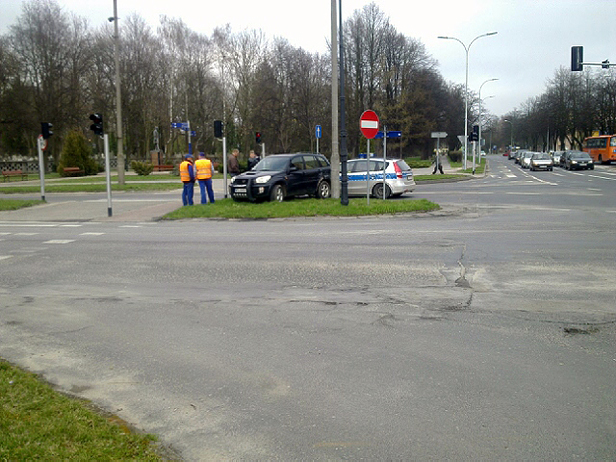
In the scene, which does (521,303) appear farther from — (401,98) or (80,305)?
(401,98)

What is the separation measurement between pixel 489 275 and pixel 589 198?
15.6 meters

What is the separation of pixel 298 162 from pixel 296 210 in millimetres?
3487

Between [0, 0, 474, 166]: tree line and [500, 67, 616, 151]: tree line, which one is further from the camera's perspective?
[500, 67, 616, 151]: tree line

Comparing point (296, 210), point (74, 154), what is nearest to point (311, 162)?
point (296, 210)

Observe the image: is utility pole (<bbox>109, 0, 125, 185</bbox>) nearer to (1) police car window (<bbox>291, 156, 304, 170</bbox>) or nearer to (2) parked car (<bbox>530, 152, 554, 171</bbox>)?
(1) police car window (<bbox>291, 156, 304, 170</bbox>)

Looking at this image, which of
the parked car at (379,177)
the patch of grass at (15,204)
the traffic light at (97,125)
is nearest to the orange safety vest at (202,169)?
the traffic light at (97,125)

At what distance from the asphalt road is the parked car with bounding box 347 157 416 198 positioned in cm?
993

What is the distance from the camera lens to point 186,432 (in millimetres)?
3875

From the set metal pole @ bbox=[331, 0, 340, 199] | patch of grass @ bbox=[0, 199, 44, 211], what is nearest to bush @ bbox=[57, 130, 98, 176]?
patch of grass @ bbox=[0, 199, 44, 211]

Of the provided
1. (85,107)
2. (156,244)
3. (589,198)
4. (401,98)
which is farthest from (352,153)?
(156,244)

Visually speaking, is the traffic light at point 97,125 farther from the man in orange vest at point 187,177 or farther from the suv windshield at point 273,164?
the suv windshield at point 273,164

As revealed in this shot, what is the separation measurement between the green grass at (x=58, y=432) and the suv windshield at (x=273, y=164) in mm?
15927

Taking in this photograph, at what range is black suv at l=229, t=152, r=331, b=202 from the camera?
757 inches

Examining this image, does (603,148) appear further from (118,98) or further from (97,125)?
(97,125)
